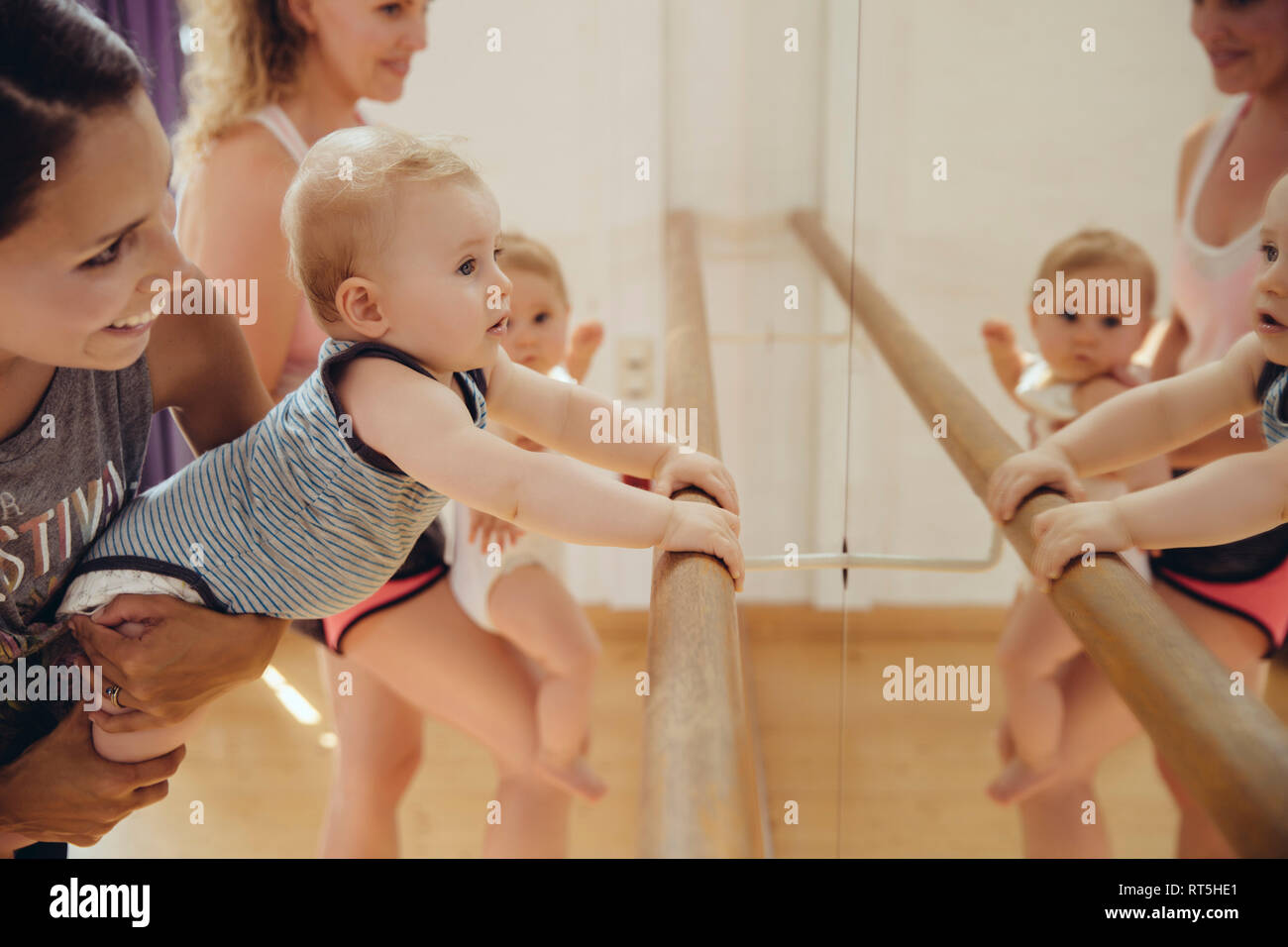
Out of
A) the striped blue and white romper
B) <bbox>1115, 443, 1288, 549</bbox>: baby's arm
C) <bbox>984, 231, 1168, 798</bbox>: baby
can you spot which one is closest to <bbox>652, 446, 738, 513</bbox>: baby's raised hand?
the striped blue and white romper

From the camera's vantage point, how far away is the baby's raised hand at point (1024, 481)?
0.63m

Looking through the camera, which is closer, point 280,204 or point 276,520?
point 276,520

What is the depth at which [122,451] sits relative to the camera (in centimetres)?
60

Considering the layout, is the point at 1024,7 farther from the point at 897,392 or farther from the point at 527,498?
the point at 527,498

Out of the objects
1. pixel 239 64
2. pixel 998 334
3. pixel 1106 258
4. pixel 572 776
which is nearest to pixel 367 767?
pixel 572 776

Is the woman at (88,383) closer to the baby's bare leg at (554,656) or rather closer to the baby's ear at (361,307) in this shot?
the baby's ear at (361,307)

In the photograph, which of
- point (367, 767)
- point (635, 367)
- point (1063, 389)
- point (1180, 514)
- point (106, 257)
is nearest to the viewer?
point (106, 257)

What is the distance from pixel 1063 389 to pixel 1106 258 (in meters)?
0.18

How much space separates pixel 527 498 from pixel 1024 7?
1625 millimetres

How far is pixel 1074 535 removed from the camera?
544 mm

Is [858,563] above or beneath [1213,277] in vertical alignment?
beneath

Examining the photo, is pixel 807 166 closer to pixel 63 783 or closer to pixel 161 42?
pixel 161 42

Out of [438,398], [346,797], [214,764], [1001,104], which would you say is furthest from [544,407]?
[1001,104]

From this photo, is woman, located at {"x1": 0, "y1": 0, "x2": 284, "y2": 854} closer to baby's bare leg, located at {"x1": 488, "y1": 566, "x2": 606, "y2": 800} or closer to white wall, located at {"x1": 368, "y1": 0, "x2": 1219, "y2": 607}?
baby's bare leg, located at {"x1": 488, "y1": 566, "x2": 606, "y2": 800}
